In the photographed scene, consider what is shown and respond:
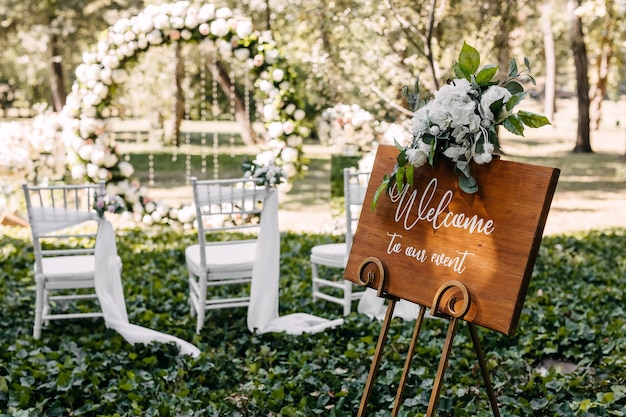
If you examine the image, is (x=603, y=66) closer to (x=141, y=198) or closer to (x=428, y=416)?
(x=141, y=198)

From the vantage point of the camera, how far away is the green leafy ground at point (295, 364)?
3.41m

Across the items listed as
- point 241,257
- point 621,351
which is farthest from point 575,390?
point 241,257

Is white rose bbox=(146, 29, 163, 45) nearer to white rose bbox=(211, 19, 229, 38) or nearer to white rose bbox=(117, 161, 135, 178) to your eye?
white rose bbox=(211, 19, 229, 38)

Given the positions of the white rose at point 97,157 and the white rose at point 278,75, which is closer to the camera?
the white rose at point 278,75

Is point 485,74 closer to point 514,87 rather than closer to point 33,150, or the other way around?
point 514,87

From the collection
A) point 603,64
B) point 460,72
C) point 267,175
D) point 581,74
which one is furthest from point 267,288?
point 603,64

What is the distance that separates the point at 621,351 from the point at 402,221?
2.02 metres

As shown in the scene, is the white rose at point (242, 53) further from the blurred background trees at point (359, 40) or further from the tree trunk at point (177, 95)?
the tree trunk at point (177, 95)

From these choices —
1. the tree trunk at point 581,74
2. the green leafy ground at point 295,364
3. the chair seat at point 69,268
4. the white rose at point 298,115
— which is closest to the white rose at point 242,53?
the white rose at point 298,115

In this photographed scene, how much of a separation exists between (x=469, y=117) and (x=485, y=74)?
0.54 feet

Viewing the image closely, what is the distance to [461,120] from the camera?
7.93ft

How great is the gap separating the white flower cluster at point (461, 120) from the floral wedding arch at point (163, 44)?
18.0ft

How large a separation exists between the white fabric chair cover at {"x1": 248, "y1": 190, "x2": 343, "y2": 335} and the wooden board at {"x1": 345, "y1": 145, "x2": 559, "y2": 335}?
1.82 metres

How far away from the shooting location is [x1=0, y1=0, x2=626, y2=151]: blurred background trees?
8.41 m
